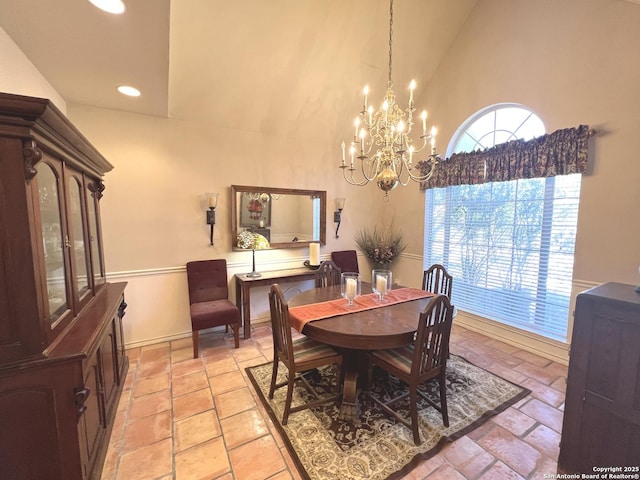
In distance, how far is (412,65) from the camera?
12.0ft

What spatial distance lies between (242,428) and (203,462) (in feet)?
1.03

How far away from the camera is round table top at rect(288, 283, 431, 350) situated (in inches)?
69.8

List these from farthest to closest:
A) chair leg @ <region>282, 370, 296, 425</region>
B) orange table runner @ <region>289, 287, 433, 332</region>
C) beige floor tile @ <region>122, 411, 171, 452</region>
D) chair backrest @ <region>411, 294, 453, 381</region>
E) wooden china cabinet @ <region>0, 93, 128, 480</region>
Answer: orange table runner @ <region>289, 287, 433, 332</region> < chair leg @ <region>282, 370, 296, 425</region> < beige floor tile @ <region>122, 411, 171, 452</region> < chair backrest @ <region>411, 294, 453, 381</region> < wooden china cabinet @ <region>0, 93, 128, 480</region>

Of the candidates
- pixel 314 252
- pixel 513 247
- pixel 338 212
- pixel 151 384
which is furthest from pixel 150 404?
pixel 513 247

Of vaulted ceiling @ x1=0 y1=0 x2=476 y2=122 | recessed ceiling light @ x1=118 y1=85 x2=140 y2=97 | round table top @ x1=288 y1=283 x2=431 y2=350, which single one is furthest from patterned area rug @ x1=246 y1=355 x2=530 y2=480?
recessed ceiling light @ x1=118 y1=85 x2=140 y2=97

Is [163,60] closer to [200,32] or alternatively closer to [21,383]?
[200,32]

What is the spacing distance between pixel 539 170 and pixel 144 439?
410 cm

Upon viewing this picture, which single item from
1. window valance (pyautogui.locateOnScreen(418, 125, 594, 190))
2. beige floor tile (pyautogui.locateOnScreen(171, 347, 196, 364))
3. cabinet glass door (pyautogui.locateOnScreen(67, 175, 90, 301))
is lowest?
beige floor tile (pyautogui.locateOnScreen(171, 347, 196, 364))

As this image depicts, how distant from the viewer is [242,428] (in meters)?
1.93

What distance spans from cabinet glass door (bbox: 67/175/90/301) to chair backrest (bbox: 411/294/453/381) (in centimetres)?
214

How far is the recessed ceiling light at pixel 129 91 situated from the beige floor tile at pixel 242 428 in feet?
9.40

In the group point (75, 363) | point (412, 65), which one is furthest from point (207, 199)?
point (412, 65)

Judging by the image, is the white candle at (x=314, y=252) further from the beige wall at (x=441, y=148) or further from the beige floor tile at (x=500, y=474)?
the beige floor tile at (x=500, y=474)

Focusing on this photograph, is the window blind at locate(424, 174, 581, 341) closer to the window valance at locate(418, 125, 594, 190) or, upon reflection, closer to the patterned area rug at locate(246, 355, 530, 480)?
the window valance at locate(418, 125, 594, 190)
